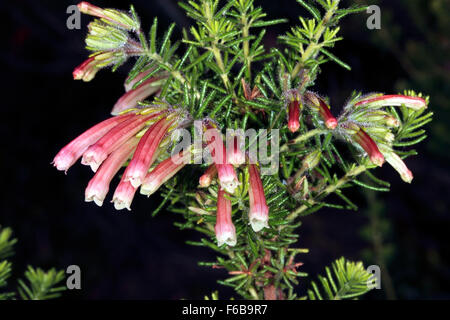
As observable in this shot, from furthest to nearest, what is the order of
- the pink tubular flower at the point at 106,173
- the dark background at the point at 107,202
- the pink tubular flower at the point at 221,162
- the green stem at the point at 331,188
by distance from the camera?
the dark background at the point at 107,202, the green stem at the point at 331,188, the pink tubular flower at the point at 106,173, the pink tubular flower at the point at 221,162

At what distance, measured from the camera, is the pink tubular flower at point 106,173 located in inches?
39.3

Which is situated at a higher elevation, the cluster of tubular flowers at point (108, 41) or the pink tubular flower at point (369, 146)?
the cluster of tubular flowers at point (108, 41)

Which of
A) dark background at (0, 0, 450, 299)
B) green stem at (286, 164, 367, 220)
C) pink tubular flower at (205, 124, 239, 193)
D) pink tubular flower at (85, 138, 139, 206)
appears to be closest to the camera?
pink tubular flower at (205, 124, 239, 193)

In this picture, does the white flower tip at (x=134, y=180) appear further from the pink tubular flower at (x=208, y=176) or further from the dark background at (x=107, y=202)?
the dark background at (x=107, y=202)

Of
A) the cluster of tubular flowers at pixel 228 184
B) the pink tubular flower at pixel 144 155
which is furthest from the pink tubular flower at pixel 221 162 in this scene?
the pink tubular flower at pixel 144 155

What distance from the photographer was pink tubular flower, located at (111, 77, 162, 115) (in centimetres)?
119

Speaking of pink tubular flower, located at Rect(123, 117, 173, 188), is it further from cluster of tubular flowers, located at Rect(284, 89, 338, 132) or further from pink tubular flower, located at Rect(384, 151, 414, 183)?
pink tubular flower, located at Rect(384, 151, 414, 183)

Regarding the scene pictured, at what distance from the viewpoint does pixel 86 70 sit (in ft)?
3.51

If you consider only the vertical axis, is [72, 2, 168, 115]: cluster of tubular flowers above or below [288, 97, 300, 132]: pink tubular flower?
above

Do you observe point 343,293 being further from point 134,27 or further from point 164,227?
point 164,227

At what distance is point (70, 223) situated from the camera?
155 inches

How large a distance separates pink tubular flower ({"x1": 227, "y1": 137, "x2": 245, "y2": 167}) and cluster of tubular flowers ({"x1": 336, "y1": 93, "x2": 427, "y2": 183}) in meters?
0.26

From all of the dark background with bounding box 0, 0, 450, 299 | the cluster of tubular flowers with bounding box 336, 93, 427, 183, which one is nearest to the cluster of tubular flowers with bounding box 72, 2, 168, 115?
the cluster of tubular flowers with bounding box 336, 93, 427, 183

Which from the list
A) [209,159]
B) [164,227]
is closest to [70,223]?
[164,227]
